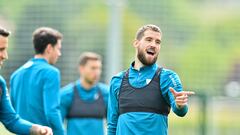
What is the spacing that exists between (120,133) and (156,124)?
37 centimetres

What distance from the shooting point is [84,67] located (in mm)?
12211

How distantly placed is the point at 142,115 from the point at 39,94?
2129 mm

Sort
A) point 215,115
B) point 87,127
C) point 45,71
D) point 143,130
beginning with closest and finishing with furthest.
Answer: point 143,130, point 45,71, point 87,127, point 215,115

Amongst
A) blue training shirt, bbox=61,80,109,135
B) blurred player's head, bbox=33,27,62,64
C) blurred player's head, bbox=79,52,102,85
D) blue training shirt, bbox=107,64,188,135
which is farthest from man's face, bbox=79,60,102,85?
blue training shirt, bbox=107,64,188,135

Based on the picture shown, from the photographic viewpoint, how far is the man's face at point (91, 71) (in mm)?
11992

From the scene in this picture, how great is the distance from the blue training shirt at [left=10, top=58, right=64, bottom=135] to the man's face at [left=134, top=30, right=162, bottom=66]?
5.79ft

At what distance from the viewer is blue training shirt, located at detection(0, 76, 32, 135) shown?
7.90 m

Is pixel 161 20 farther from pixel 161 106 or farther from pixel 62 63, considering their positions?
pixel 161 106

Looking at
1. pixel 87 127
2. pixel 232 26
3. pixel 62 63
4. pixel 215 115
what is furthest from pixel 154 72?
pixel 232 26

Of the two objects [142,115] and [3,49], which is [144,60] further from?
[3,49]

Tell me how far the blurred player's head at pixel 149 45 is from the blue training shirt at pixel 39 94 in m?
1.74

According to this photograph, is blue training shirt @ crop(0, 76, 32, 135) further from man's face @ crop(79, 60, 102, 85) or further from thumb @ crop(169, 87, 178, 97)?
man's face @ crop(79, 60, 102, 85)

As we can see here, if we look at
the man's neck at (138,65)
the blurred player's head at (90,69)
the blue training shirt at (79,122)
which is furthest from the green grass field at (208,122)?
the man's neck at (138,65)

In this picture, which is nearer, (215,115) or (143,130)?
(143,130)
